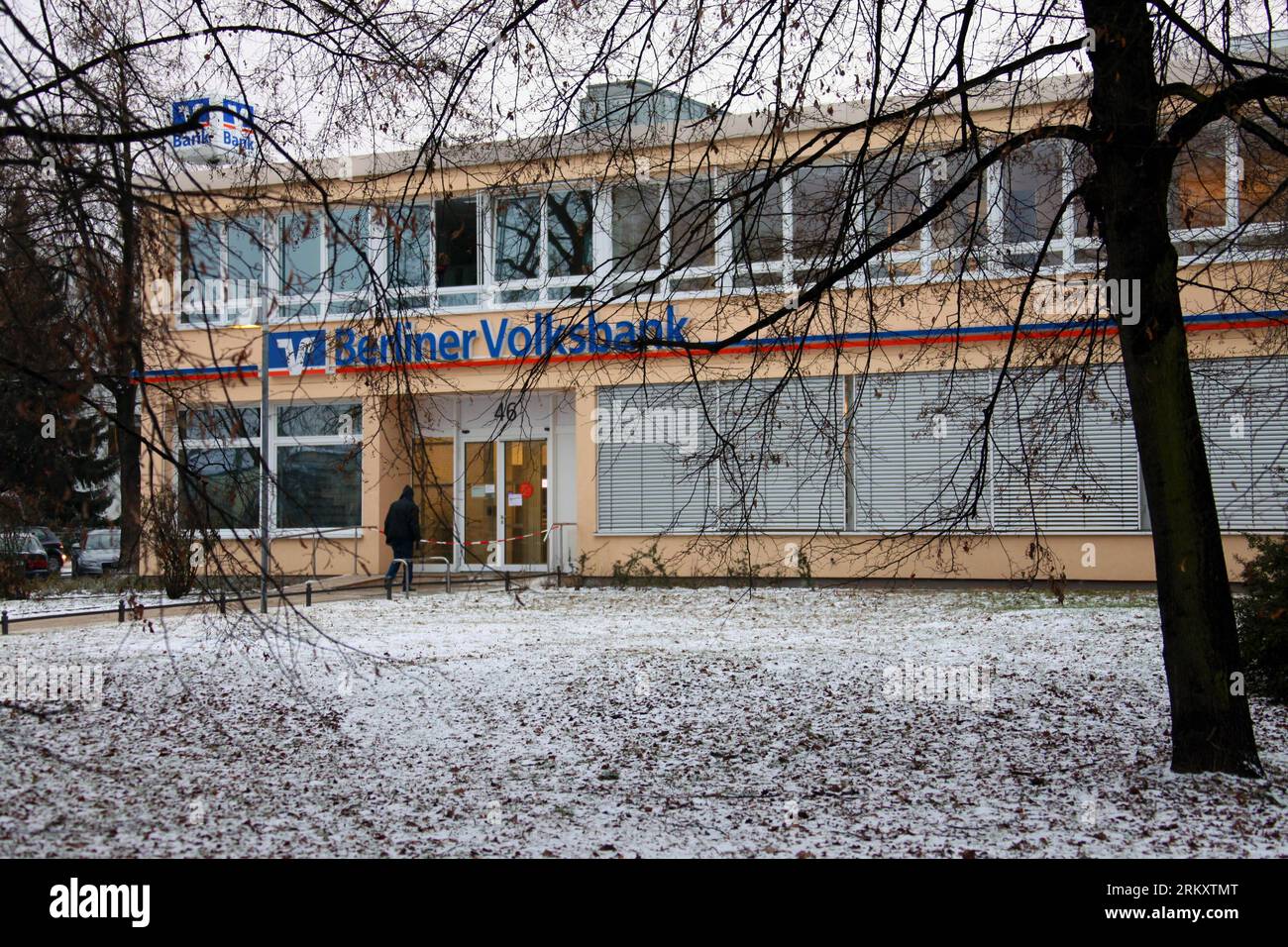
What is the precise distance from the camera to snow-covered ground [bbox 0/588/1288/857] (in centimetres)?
597

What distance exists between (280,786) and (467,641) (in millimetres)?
5801

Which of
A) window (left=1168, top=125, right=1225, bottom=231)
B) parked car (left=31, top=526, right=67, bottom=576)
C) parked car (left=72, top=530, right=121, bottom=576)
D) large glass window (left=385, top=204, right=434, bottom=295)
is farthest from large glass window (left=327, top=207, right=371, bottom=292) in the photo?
parked car (left=72, top=530, right=121, bottom=576)

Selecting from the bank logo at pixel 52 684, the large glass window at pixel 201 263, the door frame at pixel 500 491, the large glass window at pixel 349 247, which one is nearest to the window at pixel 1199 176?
the large glass window at pixel 349 247

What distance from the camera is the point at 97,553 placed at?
33750mm

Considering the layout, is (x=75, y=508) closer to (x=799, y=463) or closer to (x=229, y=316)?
(x=229, y=316)

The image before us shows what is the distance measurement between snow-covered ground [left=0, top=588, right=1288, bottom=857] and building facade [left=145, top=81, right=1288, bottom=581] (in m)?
1.21

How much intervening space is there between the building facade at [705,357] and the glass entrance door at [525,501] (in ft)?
0.18

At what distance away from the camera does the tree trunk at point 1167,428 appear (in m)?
6.76

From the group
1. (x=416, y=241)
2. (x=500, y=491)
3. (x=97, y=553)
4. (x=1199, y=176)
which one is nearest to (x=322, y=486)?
(x=500, y=491)

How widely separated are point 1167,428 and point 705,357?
2879 mm

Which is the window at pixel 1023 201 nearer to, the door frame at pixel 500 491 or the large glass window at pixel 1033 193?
the large glass window at pixel 1033 193

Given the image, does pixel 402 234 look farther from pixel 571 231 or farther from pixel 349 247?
pixel 571 231

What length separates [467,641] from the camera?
1270cm

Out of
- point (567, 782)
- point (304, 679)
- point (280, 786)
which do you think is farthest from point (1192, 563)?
point (304, 679)
